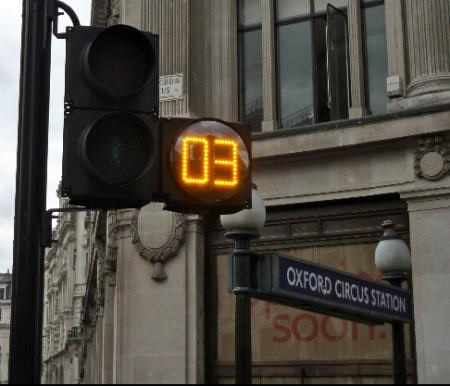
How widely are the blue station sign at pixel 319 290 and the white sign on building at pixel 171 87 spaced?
11.1 m

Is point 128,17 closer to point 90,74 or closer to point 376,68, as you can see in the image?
point 376,68

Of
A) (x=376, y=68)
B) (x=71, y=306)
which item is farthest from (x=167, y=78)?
(x=71, y=306)

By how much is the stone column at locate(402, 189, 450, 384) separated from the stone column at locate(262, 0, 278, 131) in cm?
323

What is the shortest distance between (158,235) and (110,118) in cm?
1349

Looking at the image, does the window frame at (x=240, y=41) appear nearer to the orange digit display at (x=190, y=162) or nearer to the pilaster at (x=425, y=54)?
the pilaster at (x=425, y=54)

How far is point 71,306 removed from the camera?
82.6 m

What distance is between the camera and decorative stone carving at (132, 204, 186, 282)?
1736cm

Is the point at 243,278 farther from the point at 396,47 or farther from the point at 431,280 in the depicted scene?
the point at 396,47

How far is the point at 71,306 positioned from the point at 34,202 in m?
79.8

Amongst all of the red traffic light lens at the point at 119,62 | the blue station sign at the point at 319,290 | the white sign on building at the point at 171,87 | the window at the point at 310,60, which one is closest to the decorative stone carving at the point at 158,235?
the white sign on building at the point at 171,87

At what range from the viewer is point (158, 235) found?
57.5 ft

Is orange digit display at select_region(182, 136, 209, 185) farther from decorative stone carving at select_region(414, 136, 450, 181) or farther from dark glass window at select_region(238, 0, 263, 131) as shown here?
dark glass window at select_region(238, 0, 263, 131)

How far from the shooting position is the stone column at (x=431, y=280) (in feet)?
49.1

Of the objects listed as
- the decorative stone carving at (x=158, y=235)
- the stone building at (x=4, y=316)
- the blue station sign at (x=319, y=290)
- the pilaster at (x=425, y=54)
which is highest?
the stone building at (x=4, y=316)
